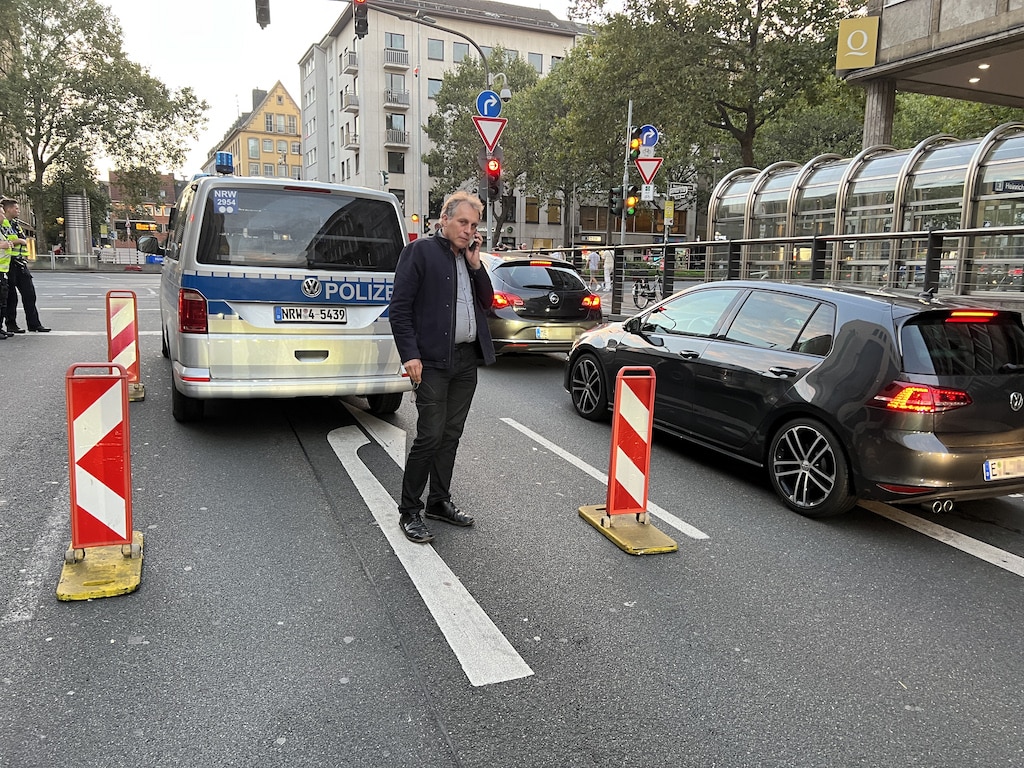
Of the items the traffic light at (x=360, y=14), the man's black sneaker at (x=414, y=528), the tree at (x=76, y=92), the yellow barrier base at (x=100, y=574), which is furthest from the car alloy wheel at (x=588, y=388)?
the tree at (x=76, y=92)

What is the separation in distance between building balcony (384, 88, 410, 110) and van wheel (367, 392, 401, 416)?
5475 cm

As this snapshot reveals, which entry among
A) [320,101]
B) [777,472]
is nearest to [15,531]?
[777,472]

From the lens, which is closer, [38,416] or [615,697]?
[615,697]

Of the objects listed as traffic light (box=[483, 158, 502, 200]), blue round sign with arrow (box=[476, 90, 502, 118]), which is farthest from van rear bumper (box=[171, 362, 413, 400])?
blue round sign with arrow (box=[476, 90, 502, 118])

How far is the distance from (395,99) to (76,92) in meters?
21.3

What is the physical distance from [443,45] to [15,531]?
60433 millimetres

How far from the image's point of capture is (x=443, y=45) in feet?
191

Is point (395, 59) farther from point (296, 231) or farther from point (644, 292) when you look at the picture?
point (296, 231)

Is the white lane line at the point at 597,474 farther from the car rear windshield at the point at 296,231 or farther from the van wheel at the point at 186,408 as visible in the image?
the van wheel at the point at 186,408

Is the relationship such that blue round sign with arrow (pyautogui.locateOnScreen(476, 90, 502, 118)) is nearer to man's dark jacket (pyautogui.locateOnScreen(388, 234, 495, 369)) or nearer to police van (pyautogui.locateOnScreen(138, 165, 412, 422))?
police van (pyautogui.locateOnScreen(138, 165, 412, 422))

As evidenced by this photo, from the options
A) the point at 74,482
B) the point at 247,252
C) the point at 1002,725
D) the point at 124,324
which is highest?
the point at 247,252

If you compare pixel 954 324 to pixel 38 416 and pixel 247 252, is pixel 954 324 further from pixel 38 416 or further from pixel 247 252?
pixel 38 416

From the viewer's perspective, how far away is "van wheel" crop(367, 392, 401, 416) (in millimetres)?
6922

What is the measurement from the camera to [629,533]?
429cm
